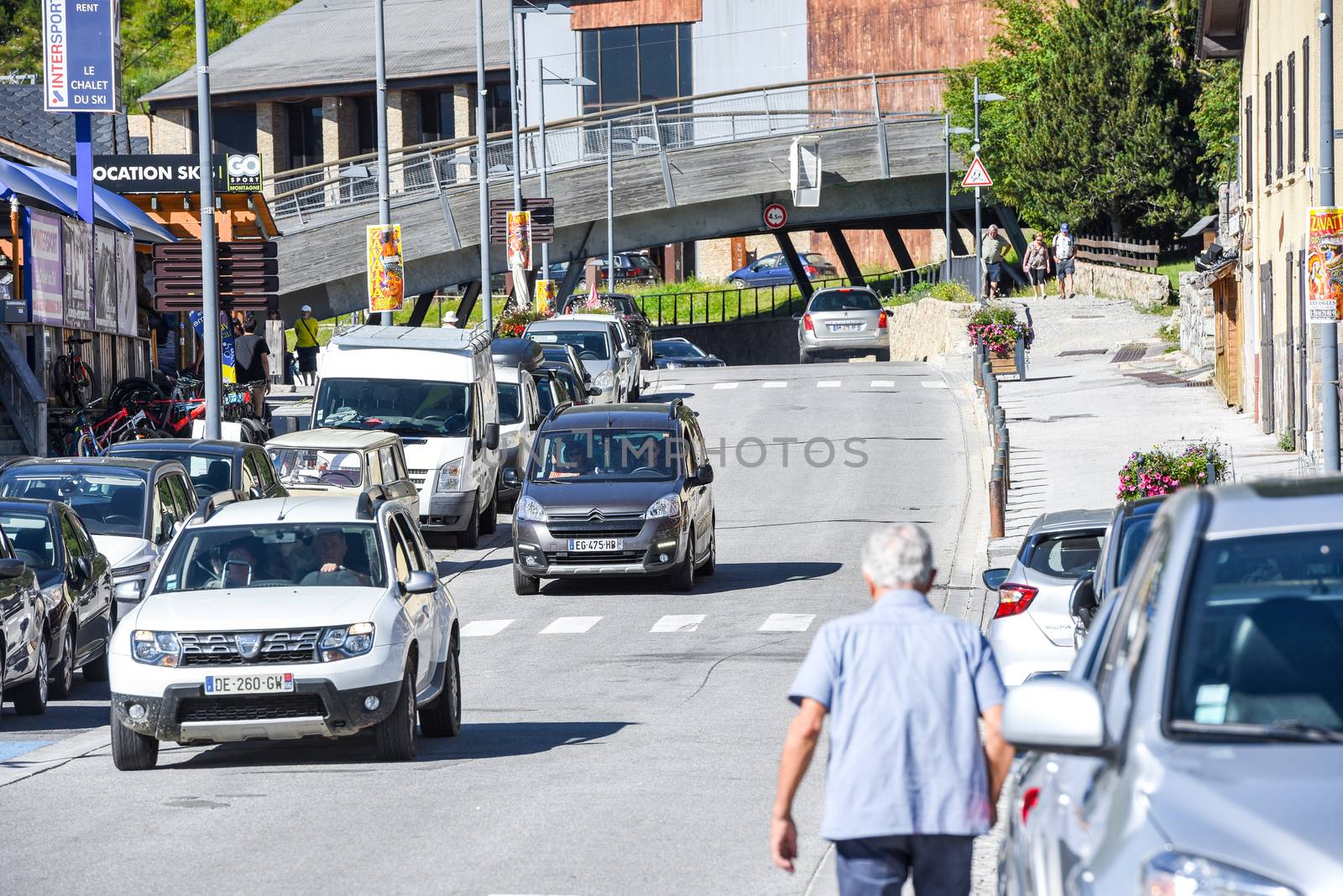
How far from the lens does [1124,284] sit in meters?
54.8

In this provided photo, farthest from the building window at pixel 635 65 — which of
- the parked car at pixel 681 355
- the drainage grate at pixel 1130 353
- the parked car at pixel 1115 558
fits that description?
the parked car at pixel 1115 558

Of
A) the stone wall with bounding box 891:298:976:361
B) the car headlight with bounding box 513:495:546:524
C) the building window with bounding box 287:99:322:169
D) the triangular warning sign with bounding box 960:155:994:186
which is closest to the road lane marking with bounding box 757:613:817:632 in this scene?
the car headlight with bounding box 513:495:546:524

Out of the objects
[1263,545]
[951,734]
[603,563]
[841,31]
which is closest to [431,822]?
[951,734]

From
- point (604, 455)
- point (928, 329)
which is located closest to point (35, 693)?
point (604, 455)

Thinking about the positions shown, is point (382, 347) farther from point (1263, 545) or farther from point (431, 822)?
point (1263, 545)

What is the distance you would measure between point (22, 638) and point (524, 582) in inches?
334

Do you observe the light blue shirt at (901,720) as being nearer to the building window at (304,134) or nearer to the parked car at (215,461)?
the parked car at (215,461)

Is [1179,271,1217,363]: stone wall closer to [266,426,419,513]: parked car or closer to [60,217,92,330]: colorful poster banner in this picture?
[60,217,92,330]: colorful poster banner

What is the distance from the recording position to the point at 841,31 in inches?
2963

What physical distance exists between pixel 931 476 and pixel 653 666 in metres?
14.5

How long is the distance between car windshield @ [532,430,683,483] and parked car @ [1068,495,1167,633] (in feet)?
33.9

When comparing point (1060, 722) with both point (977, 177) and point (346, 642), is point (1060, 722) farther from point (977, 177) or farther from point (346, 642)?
point (977, 177)

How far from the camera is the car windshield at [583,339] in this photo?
130ft

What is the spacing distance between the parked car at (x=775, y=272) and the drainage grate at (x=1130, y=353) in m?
33.1
